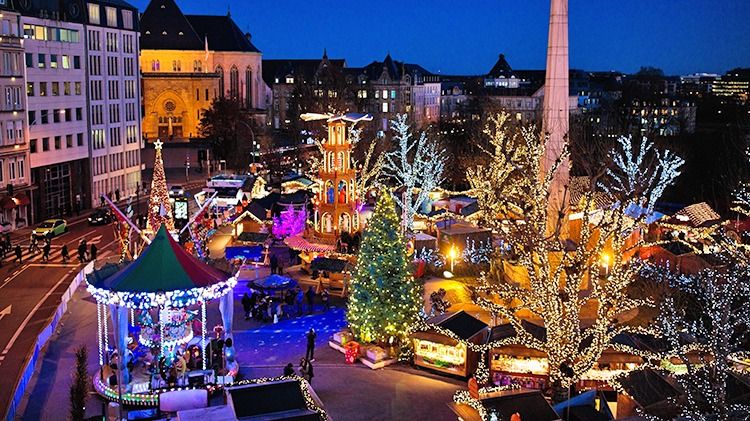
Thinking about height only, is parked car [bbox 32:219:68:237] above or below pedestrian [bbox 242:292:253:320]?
above

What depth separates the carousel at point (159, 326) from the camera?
73.2ft

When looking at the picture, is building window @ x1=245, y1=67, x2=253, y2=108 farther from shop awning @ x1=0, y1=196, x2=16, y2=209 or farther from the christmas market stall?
the christmas market stall

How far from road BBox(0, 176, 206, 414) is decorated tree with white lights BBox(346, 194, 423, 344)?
10022 millimetres

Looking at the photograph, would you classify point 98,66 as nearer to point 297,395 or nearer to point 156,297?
point 156,297

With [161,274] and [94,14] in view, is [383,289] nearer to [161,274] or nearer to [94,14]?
[161,274]

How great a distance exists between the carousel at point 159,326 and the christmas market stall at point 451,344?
18.3 ft

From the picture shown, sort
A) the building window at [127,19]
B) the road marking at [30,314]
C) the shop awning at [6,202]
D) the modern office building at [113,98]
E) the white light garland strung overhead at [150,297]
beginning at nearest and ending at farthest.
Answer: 1. the white light garland strung overhead at [150,297]
2. the road marking at [30,314]
3. the shop awning at [6,202]
4. the modern office building at [113,98]
5. the building window at [127,19]

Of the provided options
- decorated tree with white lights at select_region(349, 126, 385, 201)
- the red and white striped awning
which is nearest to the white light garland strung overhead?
the red and white striped awning

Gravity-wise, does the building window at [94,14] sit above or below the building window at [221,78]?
above

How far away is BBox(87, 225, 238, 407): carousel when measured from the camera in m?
22.3

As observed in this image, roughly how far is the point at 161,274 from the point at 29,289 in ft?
49.9

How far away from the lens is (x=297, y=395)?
19.7m

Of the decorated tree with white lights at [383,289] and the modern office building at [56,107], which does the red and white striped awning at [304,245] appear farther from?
the modern office building at [56,107]

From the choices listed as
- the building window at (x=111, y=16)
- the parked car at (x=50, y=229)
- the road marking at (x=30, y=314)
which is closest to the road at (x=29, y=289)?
the road marking at (x=30, y=314)
